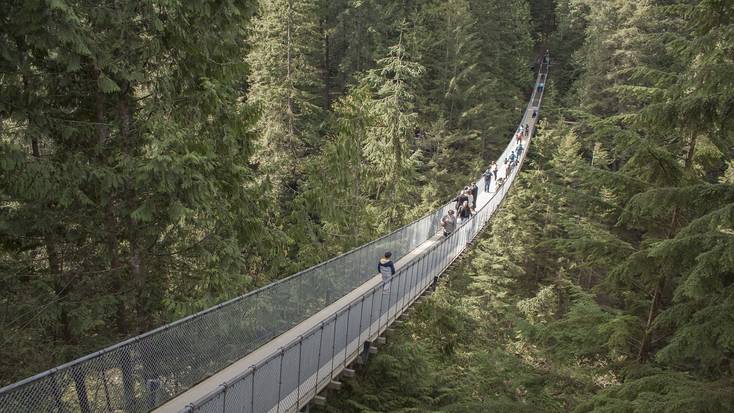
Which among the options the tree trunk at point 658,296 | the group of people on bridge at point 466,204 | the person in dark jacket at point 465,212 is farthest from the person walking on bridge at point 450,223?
the tree trunk at point 658,296

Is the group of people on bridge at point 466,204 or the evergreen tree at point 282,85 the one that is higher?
the evergreen tree at point 282,85

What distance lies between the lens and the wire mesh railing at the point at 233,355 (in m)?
5.29

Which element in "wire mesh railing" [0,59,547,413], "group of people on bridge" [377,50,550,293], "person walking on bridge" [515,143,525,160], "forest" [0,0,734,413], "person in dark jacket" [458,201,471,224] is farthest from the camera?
"person walking on bridge" [515,143,525,160]

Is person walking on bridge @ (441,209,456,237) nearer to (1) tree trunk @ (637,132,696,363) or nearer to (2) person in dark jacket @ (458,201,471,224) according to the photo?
(2) person in dark jacket @ (458,201,471,224)

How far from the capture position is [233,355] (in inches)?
300

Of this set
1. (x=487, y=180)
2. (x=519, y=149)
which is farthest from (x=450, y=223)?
(x=519, y=149)

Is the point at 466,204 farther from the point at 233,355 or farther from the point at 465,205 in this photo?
the point at 233,355

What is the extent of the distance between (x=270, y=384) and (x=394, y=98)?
1526 centimetres

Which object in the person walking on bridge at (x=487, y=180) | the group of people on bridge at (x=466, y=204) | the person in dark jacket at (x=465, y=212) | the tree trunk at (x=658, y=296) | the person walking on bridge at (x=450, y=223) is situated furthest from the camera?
the person walking on bridge at (x=487, y=180)

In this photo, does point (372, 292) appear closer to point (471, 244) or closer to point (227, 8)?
point (227, 8)

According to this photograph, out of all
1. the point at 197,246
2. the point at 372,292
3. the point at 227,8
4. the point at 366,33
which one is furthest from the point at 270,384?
the point at 366,33

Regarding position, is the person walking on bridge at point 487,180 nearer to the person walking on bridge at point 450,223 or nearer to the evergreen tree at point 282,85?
the person walking on bridge at point 450,223

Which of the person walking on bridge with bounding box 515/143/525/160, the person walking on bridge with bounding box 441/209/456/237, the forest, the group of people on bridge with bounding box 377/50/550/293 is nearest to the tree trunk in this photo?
the forest

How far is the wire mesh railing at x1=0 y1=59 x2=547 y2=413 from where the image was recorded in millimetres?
5289
